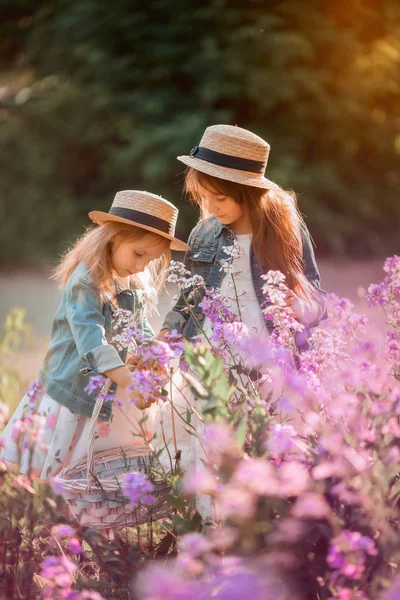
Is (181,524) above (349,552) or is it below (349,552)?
below

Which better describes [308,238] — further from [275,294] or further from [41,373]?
[41,373]

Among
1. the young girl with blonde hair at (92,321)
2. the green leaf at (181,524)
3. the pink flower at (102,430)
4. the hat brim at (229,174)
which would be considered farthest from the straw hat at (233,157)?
the green leaf at (181,524)

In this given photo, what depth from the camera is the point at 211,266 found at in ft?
10.3

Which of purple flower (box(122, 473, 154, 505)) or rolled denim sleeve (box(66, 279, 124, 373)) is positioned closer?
purple flower (box(122, 473, 154, 505))

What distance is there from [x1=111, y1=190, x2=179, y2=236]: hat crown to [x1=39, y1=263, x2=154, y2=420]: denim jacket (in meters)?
0.28

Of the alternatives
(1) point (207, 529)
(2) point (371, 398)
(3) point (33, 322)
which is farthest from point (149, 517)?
(3) point (33, 322)

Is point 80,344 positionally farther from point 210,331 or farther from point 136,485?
point 136,485

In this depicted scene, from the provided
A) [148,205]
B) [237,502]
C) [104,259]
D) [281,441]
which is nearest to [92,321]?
[104,259]

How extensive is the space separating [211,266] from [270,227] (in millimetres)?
304

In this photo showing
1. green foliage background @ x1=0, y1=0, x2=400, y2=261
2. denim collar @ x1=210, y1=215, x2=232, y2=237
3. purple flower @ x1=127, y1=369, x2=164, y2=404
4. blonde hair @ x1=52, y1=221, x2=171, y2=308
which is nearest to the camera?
purple flower @ x1=127, y1=369, x2=164, y2=404

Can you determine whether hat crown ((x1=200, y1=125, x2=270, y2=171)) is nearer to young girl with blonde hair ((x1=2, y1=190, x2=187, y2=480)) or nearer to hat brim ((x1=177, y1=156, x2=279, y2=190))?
hat brim ((x1=177, y1=156, x2=279, y2=190))

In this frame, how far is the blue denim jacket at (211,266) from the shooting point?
303 centimetres

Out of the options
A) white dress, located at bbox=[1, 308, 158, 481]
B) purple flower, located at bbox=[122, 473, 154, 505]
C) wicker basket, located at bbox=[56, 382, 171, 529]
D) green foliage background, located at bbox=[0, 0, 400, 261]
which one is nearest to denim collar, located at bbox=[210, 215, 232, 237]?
white dress, located at bbox=[1, 308, 158, 481]

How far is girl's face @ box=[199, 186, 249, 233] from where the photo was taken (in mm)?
2953
